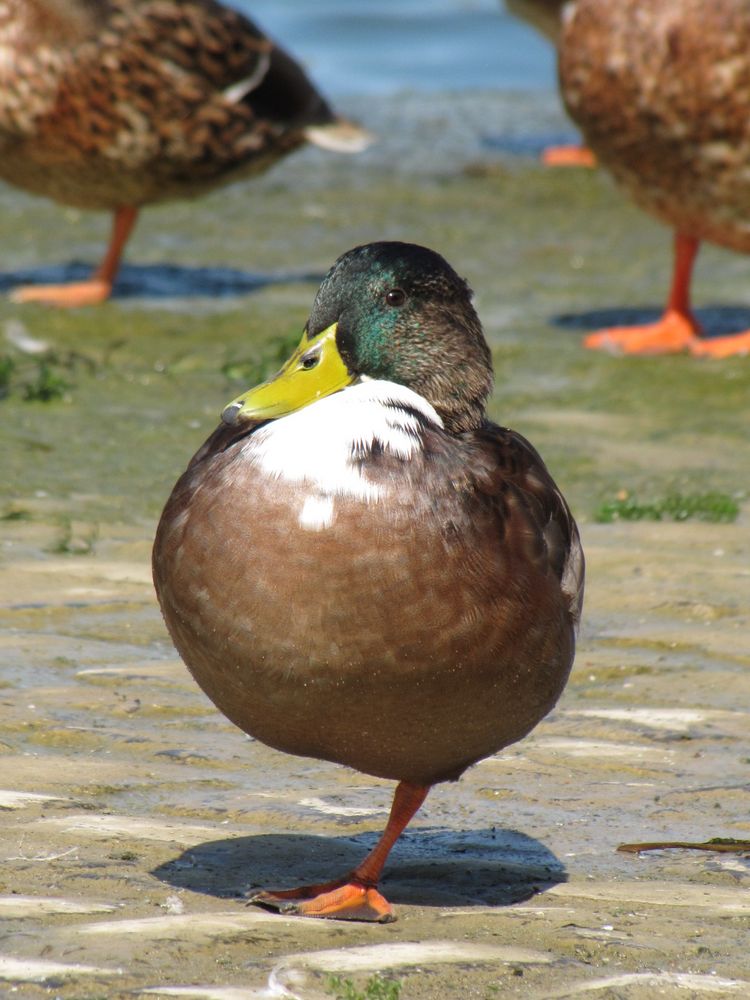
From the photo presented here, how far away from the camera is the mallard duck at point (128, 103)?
28.6 ft

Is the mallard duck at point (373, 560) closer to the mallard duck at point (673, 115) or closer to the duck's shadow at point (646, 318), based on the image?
the mallard duck at point (673, 115)

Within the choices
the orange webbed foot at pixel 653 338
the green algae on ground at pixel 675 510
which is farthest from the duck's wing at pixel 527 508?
the orange webbed foot at pixel 653 338

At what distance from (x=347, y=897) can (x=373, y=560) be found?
2.25 feet

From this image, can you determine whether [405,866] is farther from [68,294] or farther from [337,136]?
[337,136]

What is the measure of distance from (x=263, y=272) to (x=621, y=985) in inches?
293

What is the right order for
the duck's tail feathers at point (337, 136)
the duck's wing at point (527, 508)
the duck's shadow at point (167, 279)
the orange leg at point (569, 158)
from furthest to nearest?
the orange leg at point (569, 158)
the duck's tail feathers at point (337, 136)
the duck's shadow at point (167, 279)
the duck's wing at point (527, 508)

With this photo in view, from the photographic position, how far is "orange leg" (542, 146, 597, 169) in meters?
12.9

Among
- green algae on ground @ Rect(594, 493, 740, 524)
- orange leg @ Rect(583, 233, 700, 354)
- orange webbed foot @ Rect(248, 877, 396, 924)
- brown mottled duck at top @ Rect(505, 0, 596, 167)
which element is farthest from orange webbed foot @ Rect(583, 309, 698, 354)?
orange webbed foot @ Rect(248, 877, 396, 924)

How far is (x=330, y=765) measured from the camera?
14.1 feet

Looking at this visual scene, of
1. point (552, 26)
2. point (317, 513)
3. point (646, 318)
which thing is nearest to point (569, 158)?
point (552, 26)

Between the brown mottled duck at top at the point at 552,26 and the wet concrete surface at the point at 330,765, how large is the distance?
161 inches

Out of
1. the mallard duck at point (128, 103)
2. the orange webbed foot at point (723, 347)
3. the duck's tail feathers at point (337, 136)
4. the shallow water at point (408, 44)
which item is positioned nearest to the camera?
the orange webbed foot at point (723, 347)

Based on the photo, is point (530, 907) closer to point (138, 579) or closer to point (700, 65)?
point (138, 579)

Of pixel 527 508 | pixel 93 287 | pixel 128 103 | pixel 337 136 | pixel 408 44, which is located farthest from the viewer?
pixel 408 44
